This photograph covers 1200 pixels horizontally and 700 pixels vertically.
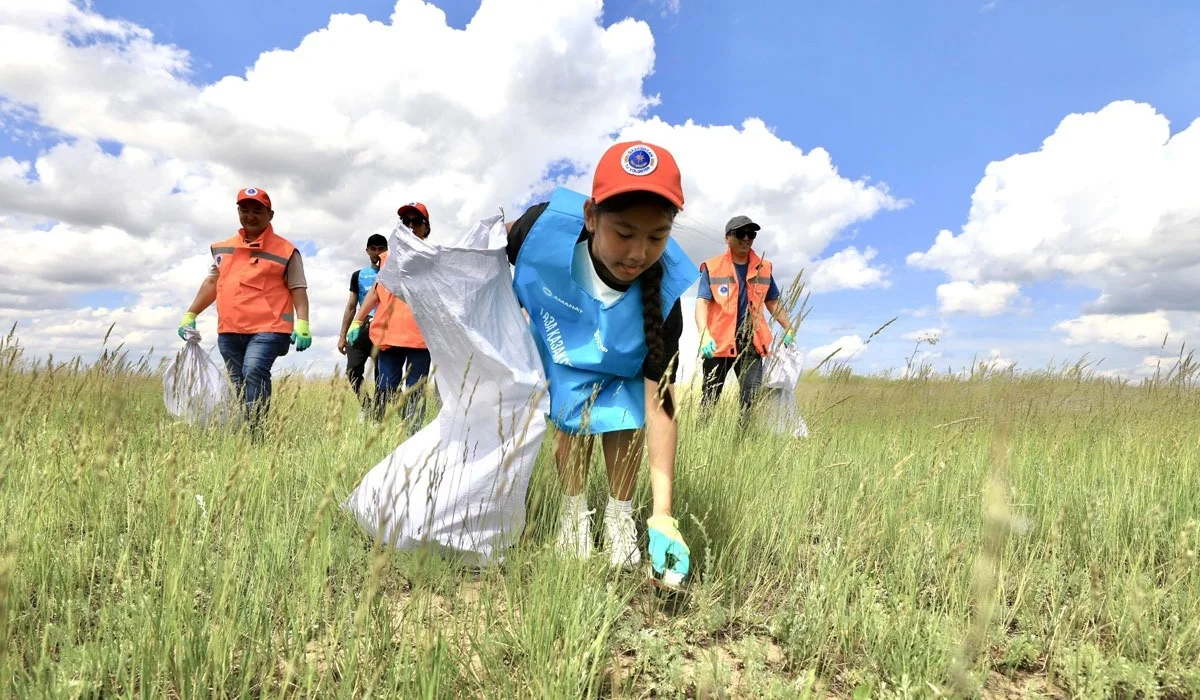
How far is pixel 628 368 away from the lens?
2111 millimetres

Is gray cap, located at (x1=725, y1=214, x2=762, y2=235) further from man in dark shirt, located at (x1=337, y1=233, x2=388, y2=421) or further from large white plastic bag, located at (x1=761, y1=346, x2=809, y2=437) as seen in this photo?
man in dark shirt, located at (x1=337, y1=233, x2=388, y2=421)

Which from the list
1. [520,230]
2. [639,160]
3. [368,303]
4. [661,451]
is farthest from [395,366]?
[639,160]

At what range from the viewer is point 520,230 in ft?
7.32

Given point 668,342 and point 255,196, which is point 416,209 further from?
point 668,342

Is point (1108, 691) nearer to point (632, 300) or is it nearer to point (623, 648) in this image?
point (623, 648)

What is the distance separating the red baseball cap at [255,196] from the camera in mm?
4469

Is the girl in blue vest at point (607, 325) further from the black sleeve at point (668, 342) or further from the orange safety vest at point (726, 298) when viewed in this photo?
the orange safety vest at point (726, 298)

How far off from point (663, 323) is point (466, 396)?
2.32 ft

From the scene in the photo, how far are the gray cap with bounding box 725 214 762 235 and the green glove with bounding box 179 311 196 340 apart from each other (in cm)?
417

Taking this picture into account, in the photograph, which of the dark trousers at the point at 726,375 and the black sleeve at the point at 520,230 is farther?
the dark trousers at the point at 726,375

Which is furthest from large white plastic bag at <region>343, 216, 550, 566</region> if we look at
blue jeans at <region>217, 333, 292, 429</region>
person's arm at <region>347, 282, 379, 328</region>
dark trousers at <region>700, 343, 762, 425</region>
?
person's arm at <region>347, 282, 379, 328</region>

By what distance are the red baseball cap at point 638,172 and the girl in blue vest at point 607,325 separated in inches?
0.4

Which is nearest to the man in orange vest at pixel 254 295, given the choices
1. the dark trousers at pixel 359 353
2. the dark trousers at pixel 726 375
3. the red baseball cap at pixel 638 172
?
the dark trousers at pixel 359 353

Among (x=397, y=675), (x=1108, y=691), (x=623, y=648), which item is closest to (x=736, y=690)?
(x=623, y=648)
